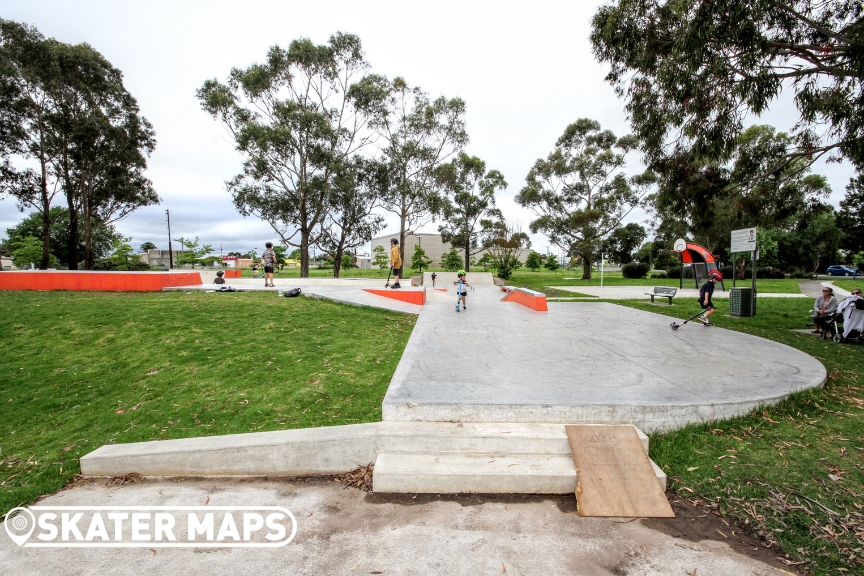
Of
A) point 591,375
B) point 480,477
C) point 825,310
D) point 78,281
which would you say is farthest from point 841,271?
point 78,281

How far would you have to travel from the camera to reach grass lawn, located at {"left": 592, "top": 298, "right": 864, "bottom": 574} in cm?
233

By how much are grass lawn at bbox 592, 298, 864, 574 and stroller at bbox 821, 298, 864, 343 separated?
4352 millimetres

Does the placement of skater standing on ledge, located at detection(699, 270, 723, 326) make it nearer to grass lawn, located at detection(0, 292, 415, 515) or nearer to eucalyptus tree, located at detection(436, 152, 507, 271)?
grass lawn, located at detection(0, 292, 415, 515)

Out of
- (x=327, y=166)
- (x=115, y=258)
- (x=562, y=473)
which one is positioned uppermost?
(x=327, y=166)

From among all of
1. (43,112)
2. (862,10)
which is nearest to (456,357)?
(862,10)

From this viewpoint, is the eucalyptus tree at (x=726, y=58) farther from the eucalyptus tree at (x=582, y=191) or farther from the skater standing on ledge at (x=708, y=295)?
the eucalyptus tree at (x=582, y=191)

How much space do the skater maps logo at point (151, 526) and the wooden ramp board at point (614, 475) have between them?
6.60ft

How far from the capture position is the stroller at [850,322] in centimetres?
735

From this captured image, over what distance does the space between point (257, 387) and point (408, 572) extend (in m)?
3.47

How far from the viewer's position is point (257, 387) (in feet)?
16.2

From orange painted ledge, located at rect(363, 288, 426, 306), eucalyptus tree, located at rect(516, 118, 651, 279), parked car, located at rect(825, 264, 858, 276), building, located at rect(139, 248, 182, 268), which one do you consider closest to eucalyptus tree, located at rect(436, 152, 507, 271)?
eucalyptus tree, located at rect(516, 118, 651, 279)

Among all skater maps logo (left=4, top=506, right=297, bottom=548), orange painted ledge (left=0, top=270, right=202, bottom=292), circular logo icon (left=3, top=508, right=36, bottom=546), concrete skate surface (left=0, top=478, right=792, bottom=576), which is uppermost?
orange painted ledge (left=0, top=270, right=202, bottom=292)

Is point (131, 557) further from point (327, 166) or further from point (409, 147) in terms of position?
point (409, 147)

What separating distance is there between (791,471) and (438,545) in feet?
8.68
